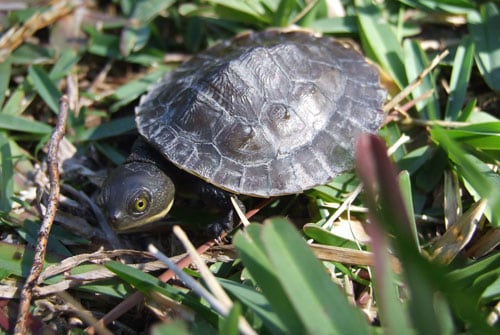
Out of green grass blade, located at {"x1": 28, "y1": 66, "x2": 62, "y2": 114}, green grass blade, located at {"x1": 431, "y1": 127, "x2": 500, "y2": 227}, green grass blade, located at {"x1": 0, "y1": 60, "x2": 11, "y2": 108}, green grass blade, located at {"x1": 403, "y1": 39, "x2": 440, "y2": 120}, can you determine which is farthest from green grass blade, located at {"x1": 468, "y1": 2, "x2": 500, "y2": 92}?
green grass blade, located at {"x1": 0, "y1": 60, "x2": 11, "y2": 108}

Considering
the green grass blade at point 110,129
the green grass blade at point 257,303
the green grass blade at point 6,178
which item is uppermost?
the green grass blade at point 257,303

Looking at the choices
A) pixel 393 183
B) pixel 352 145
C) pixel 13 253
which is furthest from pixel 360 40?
pixel 13 253

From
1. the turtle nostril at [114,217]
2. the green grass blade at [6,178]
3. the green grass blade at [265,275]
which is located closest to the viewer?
the green grass blade at [265,275]

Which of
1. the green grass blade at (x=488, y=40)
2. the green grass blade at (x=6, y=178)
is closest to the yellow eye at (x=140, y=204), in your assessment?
the green grass blade at (x=6, y=178)

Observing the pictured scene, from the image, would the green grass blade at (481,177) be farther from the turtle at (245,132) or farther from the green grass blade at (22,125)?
the green grass blade at (22,125)

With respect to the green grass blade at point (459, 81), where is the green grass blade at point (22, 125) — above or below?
below

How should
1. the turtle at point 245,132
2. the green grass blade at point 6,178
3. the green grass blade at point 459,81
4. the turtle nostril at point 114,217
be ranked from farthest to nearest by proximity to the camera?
the green grass blade at point 459,81
the green grass blade at point 6,178
the turtle at point 245,132
the turtle nostril at point 114,217

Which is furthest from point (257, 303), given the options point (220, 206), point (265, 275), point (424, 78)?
point (424, 78)

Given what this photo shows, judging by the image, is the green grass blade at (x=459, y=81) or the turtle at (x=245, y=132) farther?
the green grass blade at (x=459, y=81)
